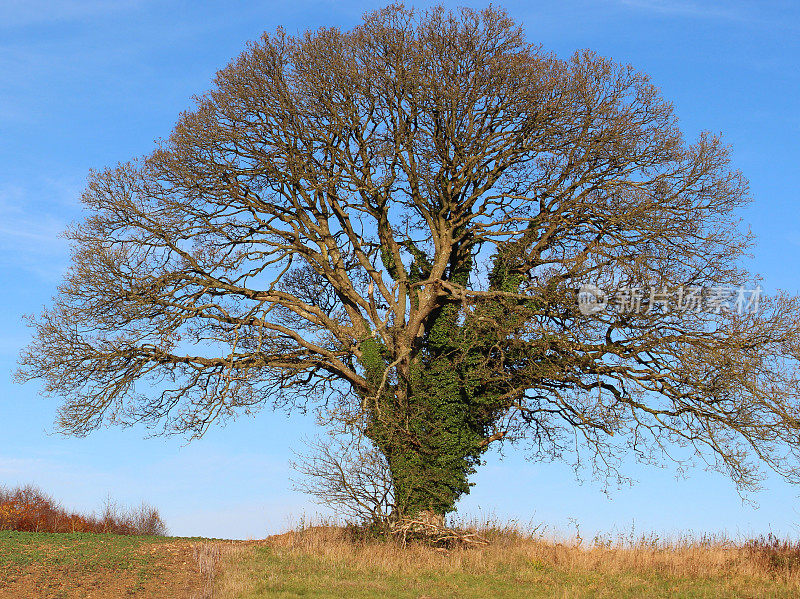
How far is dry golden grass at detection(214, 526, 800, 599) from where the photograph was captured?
13.9 metres

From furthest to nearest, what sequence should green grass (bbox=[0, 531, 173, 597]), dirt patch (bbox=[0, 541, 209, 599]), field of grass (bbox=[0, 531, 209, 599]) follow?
green grass (bbox=[0, 531, 173, 597]) → field of grass (bbox=[0, 531, 209, 599]) → dirt patch (bbox=[0, 541, 209, 599])

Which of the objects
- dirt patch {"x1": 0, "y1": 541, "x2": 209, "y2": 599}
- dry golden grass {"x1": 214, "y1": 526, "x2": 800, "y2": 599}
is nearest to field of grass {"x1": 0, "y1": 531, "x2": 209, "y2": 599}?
dirt patch {"x1": 0, "y1": 541, "x2": 209, "y2": 599}

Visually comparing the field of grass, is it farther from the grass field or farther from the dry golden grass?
the dry golden grass

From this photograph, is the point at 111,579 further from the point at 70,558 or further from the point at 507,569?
the point at 507,569

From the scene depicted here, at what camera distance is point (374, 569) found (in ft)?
50.0

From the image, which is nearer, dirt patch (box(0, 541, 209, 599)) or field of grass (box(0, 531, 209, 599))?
dirt patch (box(0, 541, 209, 599))

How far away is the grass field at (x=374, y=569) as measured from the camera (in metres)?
13.9

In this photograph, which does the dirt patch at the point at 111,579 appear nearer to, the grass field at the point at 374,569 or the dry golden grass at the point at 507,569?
the grass field at the point at 374,569

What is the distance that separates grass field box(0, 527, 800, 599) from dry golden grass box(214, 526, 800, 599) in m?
0.02

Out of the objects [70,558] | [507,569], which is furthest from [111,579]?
[507,569]

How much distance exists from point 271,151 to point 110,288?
206 inches

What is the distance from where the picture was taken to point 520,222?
796 inches

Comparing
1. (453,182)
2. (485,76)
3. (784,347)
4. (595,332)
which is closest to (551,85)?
(485,76)

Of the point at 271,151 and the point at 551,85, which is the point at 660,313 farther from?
the point at 271,151
